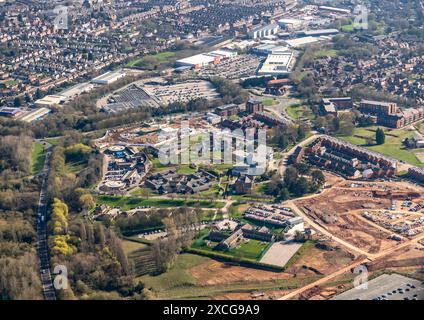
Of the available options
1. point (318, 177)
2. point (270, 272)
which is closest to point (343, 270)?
point (270, 272)

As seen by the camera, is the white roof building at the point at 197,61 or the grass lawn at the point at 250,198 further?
the white roof building at the point at 197,61

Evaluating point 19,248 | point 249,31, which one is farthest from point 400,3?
point 19,248

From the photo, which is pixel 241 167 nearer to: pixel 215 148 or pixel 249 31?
pixel 215 148

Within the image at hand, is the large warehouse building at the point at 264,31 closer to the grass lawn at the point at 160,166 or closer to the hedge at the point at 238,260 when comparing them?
the grass lawn at the point at 160,166

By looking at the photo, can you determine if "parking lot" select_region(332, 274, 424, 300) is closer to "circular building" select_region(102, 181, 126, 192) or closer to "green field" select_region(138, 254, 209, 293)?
"green field" select_region(138, 254, 209, 293)

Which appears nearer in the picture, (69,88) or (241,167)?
(241,167)

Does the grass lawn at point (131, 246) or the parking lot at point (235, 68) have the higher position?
the parking lot at point (235, 68)

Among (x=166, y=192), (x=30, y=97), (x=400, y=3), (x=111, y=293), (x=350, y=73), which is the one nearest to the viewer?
(x=111, y=293)

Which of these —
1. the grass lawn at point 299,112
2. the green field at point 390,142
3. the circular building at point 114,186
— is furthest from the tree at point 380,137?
the circular building at point 114,186
